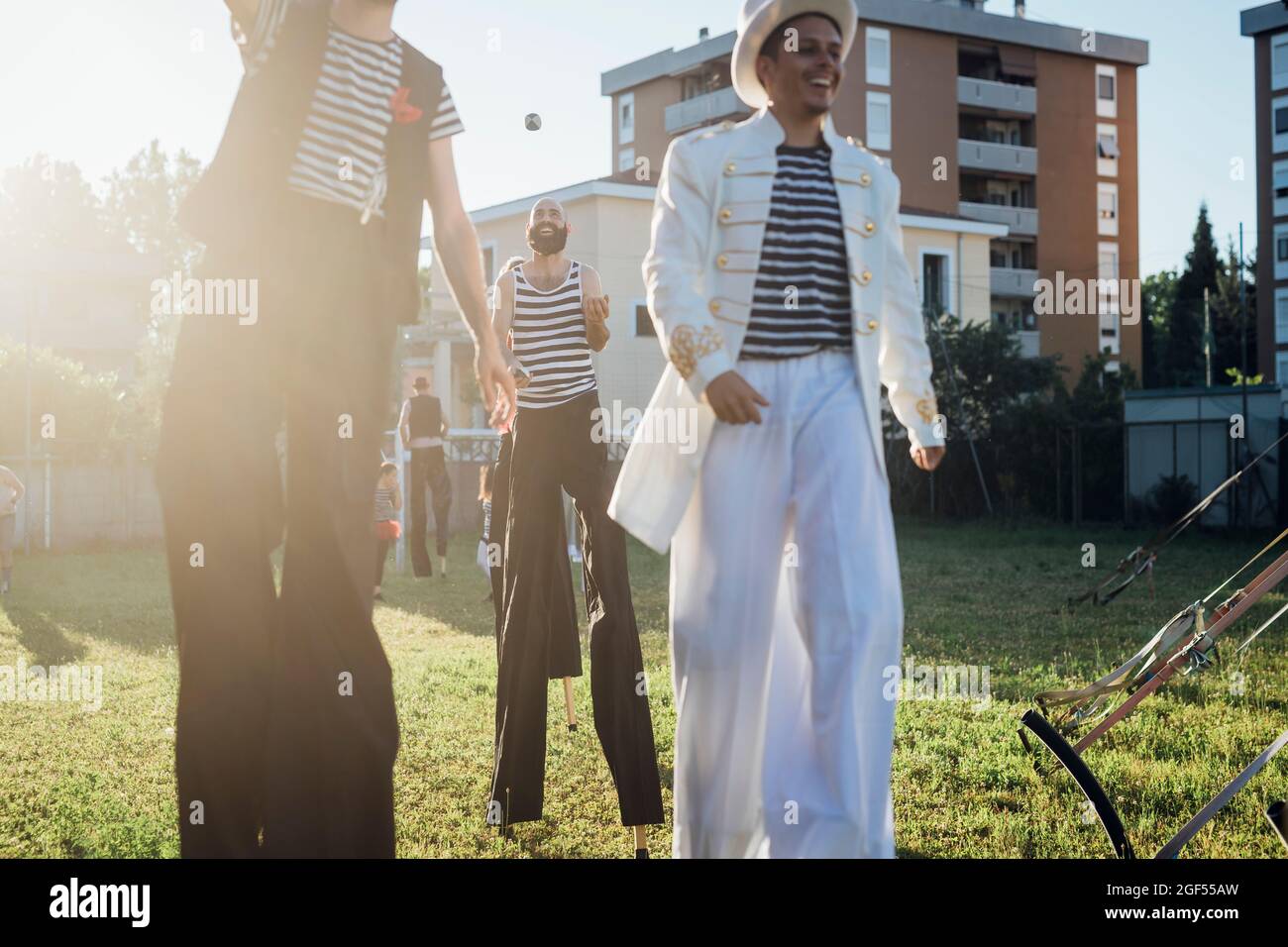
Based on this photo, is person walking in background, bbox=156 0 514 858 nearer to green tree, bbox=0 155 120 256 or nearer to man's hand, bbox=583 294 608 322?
man's hand, bbox=583 294 608 322

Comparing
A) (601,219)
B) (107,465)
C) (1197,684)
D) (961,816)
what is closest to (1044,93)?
(601,219)

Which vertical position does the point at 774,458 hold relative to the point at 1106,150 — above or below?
below

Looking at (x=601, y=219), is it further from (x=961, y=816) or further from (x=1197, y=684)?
(x=961, y=816)

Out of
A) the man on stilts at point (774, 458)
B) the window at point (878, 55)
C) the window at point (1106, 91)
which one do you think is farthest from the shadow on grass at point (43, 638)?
the window at point (1106, 91)

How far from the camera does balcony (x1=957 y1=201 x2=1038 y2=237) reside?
167 ft

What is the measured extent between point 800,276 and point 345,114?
1.25 metres

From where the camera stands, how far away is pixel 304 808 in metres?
3.10

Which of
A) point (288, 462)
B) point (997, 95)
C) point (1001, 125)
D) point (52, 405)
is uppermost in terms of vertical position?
point (997, 95)

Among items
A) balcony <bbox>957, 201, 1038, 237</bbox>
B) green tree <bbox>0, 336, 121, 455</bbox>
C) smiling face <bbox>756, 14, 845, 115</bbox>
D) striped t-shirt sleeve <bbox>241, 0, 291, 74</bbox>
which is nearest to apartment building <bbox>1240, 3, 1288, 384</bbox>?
balcony <bbox>957, 201, 1038, 237</bbox>

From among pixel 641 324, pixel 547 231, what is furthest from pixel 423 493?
pixel 641 324

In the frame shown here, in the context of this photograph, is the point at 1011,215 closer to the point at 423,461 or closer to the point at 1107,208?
the point at 1107,208

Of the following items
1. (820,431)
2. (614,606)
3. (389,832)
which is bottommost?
(389,832)

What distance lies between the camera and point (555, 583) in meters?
5.73
